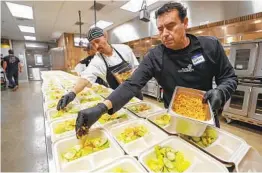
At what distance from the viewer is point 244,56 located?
9.17 ft

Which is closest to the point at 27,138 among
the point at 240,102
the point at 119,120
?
the point at 119,120

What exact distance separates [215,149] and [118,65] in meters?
1.29

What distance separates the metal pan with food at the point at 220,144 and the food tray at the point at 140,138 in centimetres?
16

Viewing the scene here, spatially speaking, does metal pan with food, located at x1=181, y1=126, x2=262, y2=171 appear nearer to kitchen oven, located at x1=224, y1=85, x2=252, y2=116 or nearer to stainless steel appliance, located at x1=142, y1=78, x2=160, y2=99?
kitchen oven, located at x1=224, y1=85, x2=252, y2=116

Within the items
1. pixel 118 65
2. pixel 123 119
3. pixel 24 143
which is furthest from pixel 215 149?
pixel 24 143

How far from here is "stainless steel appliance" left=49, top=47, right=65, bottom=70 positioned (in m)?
7.46

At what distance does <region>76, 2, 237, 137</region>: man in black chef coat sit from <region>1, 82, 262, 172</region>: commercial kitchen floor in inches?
59.7

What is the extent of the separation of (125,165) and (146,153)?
11 centimetres

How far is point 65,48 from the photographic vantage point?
8.35m

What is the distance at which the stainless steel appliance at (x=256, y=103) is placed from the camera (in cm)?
259

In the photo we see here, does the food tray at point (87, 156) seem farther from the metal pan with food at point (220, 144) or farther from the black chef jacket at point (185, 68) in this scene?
the metal pan with food at point (220, 144)

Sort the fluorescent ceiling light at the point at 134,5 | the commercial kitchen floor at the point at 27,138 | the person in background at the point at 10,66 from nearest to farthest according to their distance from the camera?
the commercial kitchen floor at the point at 27,138 < the fluorescent ceiling light at the point at 134,5 < the person in background at the point at 10,66

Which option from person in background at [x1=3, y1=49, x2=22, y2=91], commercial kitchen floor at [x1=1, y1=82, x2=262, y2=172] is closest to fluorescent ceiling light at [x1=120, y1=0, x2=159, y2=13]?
commercial kitchen floor at [x1=1, y1=82, x2=262, y2=172]

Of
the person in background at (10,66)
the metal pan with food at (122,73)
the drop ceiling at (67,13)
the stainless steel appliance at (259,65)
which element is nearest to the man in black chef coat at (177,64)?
the metal pan with food at (122,73)
